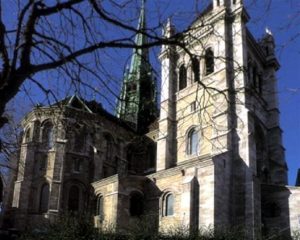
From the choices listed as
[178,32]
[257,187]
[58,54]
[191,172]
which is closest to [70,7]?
[58,54]

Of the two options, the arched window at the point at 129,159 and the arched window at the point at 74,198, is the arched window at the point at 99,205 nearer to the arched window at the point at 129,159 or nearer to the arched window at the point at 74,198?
the arched window at the point at 74,198

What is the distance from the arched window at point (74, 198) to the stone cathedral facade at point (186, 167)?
0.25ft

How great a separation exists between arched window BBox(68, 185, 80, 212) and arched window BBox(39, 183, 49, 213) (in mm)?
1741

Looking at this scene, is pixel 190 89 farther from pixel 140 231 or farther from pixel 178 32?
pixel 178 32

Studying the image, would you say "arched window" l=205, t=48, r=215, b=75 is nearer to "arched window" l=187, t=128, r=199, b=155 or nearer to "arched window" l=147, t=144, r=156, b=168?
"arched window" l=187, t=128, r=199, b=155

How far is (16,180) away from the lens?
117 ft

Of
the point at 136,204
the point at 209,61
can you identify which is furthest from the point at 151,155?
the point at 209,61

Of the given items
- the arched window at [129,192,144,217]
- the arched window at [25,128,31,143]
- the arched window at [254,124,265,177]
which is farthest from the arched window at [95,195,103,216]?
the arched window at [254,124,265,177]

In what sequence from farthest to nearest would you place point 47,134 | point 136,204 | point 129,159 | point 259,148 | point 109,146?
point 129,159, point 109,146, point 47,134, point 259,148, point 136,204

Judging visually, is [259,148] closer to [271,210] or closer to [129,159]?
[271,210]

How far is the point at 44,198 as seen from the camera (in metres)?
34.4

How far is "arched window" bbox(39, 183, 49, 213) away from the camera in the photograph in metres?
33.9

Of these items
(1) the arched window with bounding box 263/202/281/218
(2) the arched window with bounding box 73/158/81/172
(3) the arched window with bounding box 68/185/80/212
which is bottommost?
(1) the arched window with bounding box 263/202/281/218

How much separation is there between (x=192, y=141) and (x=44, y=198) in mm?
12228
